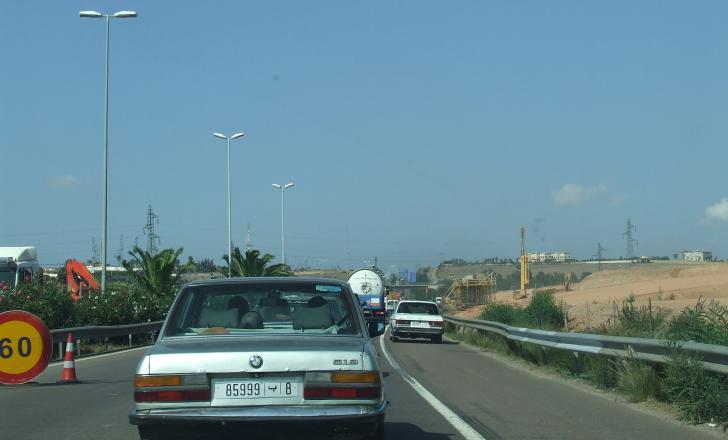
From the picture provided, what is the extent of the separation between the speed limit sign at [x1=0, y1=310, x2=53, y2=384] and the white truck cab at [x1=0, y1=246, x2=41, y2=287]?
14888mm

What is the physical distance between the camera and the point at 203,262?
10731 centimetres

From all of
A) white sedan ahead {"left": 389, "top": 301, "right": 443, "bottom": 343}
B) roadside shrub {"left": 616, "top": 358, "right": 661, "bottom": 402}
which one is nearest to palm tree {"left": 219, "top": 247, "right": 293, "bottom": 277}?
white sedan ahead {"left": 389, "top": 301, "right": 443, "bottom": 343}

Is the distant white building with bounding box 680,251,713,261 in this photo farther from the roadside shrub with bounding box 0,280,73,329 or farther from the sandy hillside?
the roadside shrub with bounding box 0,280,73,329

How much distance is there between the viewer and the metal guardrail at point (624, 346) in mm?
10281

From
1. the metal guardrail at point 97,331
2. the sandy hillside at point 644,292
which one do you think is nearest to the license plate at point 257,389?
the metal guardrail at point 97,331

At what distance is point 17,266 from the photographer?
94.3 ft

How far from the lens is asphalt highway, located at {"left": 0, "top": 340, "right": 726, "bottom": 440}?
9.71 metres

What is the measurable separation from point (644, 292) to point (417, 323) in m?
32.2

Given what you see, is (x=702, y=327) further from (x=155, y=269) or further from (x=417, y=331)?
(x=155, y=269)

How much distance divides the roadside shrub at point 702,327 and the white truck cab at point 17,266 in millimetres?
21286

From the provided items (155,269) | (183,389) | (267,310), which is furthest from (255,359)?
(155,269)

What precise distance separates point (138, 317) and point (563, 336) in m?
19.4

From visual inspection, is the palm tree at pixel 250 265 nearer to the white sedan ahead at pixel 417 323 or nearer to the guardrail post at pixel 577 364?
the white sedan ahead at pixel 417 323

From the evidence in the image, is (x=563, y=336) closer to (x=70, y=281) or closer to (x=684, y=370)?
(x=684, y=370)
